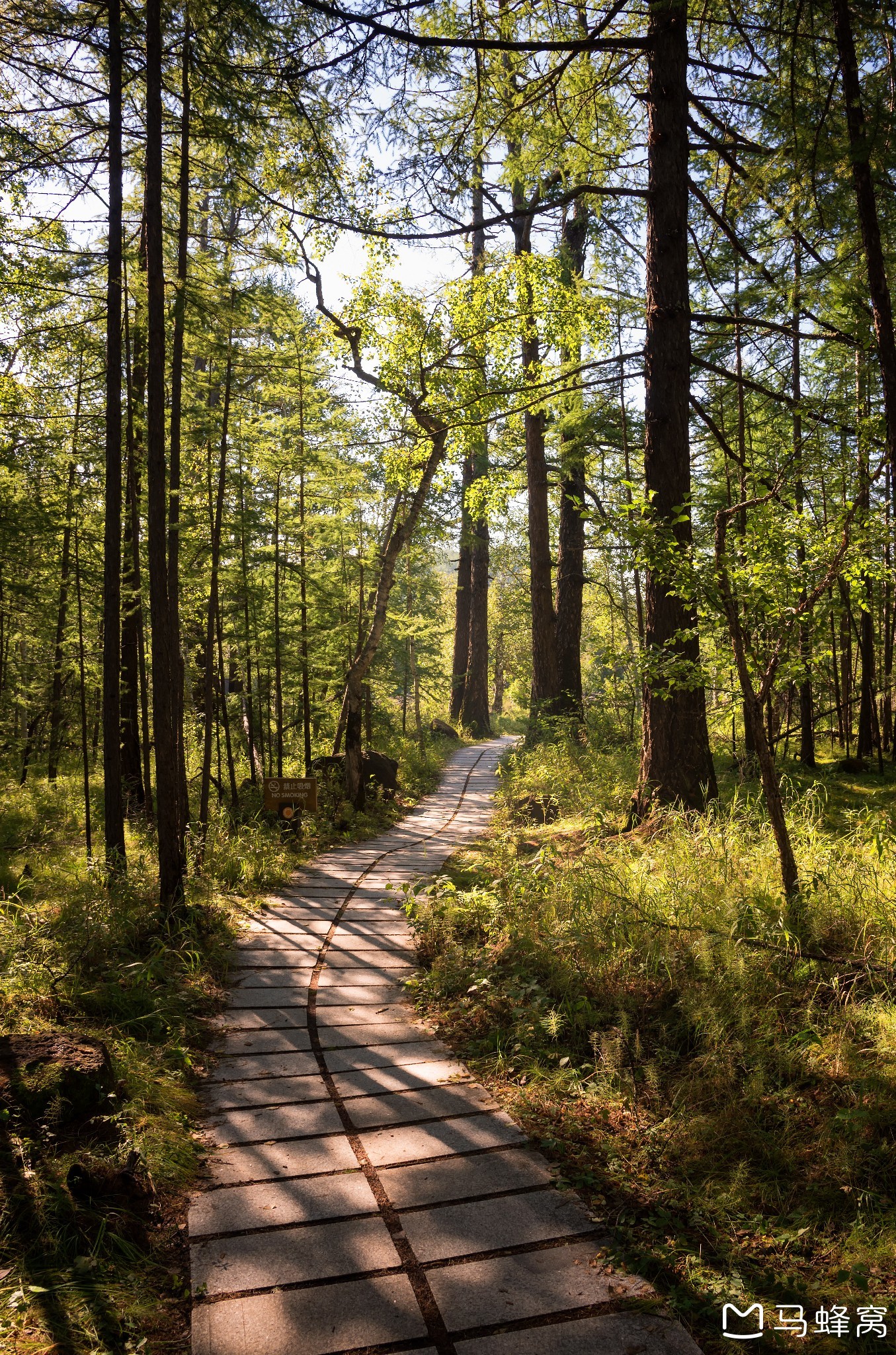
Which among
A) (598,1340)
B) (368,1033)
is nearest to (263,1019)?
(368,1033)

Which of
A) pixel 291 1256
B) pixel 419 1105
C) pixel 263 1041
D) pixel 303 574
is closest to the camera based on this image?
pixel 291 1256

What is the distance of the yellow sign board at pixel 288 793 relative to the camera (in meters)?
9.06

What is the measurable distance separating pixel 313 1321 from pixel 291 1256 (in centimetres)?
32

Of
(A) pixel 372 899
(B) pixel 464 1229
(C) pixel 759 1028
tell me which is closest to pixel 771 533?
(C) pixel 759 1028

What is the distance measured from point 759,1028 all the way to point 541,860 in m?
2.41

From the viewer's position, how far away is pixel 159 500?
5891 millimetres

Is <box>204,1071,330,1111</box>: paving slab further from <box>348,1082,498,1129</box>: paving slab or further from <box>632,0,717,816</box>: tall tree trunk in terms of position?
<box>632,0,717,816</box>: tall tree trunk

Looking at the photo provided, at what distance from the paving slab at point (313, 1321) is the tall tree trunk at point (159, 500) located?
3.91m

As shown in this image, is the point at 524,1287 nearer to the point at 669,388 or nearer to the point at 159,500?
the point at 159,500

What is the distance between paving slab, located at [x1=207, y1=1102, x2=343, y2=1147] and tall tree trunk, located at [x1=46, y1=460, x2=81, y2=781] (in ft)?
23.4

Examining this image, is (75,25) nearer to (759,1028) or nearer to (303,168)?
(303,168)

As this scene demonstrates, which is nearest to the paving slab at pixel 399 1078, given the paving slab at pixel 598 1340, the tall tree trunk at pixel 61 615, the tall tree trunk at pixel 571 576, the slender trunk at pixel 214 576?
the paving slab at pixel 598 1340

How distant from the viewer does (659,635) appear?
6508mm

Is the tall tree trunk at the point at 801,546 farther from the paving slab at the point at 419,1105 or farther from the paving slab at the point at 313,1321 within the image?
the paving slab at the point at 313,1321
